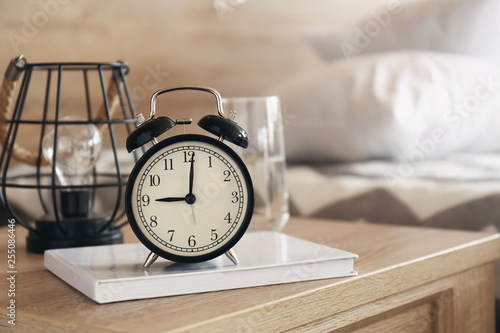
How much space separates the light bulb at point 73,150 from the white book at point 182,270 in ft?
0.54

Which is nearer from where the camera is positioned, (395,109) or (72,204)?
(72,204)

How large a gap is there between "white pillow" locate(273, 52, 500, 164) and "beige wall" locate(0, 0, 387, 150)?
598mm

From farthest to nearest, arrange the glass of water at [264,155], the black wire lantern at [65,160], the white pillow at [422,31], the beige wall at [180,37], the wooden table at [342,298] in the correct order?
the beige wall at [180,37] → the white pillow at [422,31] → the glass of water at [264,155] → the black wire lantern at [65,160] → the wooden table at [342,298]

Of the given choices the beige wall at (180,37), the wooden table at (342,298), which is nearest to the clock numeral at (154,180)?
the wooden table at (342,298)

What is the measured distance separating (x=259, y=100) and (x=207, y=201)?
305 millimetres

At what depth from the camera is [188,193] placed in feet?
1.92

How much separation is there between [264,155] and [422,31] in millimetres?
888

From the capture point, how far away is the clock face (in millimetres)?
575

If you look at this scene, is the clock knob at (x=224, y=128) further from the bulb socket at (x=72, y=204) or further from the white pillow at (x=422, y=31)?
the white pillow at (x=422, y=31)

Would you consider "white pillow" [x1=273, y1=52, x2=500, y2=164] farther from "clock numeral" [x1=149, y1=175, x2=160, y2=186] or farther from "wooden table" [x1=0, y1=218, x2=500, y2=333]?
"clock numeral" [x1=149, y1=175, x2=160, y2=186]

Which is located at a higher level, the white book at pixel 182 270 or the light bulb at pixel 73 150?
the light bulb at pixel 73 150

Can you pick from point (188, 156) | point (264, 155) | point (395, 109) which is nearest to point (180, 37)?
point (395, 109)

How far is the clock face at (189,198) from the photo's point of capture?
1.89 ft

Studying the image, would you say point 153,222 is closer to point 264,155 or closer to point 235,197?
point 235,197
